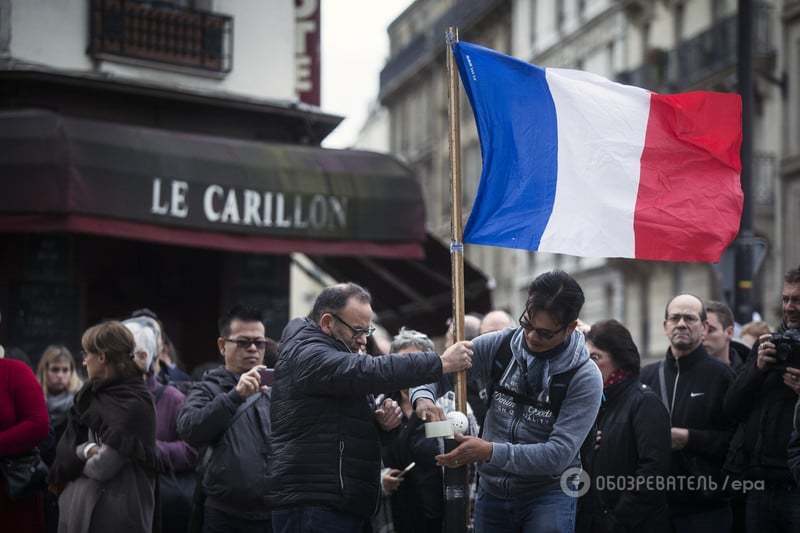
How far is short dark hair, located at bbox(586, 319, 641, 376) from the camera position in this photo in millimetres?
8062

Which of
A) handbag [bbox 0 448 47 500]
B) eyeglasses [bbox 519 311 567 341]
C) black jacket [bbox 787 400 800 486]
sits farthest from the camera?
handbag [bbox 0 448 47 500]

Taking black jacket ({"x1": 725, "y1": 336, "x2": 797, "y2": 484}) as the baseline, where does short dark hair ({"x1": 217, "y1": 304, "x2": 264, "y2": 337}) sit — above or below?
above

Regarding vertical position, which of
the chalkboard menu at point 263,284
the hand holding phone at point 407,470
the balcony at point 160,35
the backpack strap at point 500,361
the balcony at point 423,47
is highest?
the balcony at point 423,47

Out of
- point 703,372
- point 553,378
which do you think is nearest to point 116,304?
point 703,372

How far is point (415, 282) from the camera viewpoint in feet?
60.9

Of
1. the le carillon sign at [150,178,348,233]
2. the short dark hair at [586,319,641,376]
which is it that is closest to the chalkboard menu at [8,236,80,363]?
the le carillon sign at [150,178,348,233]

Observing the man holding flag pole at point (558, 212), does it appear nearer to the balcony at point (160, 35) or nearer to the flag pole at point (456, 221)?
the flag pole at point (456, 221)

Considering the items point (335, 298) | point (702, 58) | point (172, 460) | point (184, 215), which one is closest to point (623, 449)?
point (335, 298)

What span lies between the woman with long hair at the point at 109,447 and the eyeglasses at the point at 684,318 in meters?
3.25

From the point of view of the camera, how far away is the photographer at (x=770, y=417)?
760 centimetres

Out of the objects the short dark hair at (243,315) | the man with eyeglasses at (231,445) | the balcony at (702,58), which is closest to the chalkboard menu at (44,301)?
the short dark hair at (243,315)

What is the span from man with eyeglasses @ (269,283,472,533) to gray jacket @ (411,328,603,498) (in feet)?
1.40

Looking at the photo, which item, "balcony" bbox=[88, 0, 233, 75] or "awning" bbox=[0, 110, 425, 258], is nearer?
"awning" bbox=[0, 110, 425, 258]

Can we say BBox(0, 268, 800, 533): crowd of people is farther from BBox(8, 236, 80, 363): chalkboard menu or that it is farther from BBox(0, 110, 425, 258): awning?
BBox(8, 236, 80, 363): chalkboard menu
